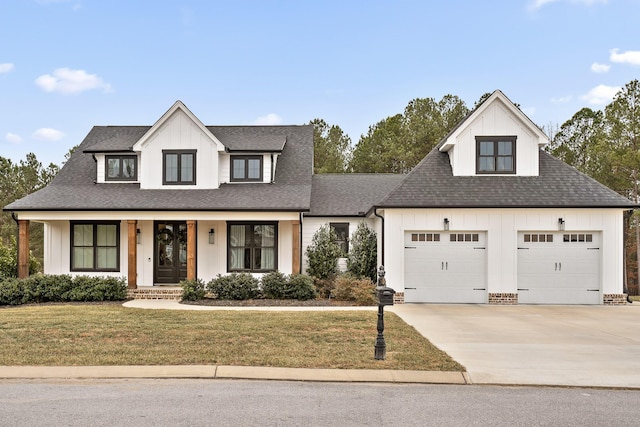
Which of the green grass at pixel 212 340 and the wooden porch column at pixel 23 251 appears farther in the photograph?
the wooden porch column at pixel 23 251

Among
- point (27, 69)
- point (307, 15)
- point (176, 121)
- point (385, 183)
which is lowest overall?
point (385, 183)

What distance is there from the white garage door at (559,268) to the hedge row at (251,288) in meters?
7.12

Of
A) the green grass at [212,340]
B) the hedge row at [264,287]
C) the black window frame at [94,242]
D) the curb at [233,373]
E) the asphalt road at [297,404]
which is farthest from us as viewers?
the black window frame at [94,242]

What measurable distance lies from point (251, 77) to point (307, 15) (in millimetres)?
6616

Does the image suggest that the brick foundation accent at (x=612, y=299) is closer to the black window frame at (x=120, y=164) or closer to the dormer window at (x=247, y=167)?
the dormer window at (x=247, y=167)

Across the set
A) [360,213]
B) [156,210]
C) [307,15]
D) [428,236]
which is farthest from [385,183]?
[156,210]

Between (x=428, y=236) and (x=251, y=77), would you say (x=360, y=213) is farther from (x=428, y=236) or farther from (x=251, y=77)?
(x=251, y=77)

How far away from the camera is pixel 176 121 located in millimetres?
19641

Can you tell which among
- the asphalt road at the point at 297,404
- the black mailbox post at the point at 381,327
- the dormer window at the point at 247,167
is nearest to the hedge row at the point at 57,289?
the dormer window at the point at 247,167

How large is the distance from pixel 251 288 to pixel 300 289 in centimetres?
169

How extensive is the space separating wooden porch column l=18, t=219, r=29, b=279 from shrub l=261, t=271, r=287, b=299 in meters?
8.45

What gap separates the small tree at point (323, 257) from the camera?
1888 cm

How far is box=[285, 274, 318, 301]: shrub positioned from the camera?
54.8 ft

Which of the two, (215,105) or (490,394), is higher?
(215,105)
